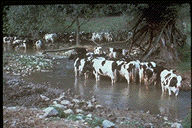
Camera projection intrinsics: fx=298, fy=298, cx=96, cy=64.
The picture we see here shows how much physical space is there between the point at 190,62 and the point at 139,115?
1131 millimetres

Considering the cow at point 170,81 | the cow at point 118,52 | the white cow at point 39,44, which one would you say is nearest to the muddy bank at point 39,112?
the white cow at point 39,44

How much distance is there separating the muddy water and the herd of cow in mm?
170

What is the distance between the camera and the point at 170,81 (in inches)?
216

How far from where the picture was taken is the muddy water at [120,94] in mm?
4815

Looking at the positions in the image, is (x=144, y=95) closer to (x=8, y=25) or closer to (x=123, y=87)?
(x=123, y=87)

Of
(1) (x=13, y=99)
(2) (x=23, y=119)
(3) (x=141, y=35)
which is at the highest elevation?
(3) (x=141, y=35)

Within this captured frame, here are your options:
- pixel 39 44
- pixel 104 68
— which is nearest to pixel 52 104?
pixel 39 44

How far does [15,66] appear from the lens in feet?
16.0

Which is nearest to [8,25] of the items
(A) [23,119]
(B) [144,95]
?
(A) [23,119]

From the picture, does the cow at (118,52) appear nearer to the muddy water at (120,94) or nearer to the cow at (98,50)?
the cow at (98,50)

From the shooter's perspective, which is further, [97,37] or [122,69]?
[122,69]

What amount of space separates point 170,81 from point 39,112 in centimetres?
245

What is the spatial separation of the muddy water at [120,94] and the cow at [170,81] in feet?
0.53

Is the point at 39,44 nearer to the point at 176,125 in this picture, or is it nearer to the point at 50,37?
the point at 50,37
